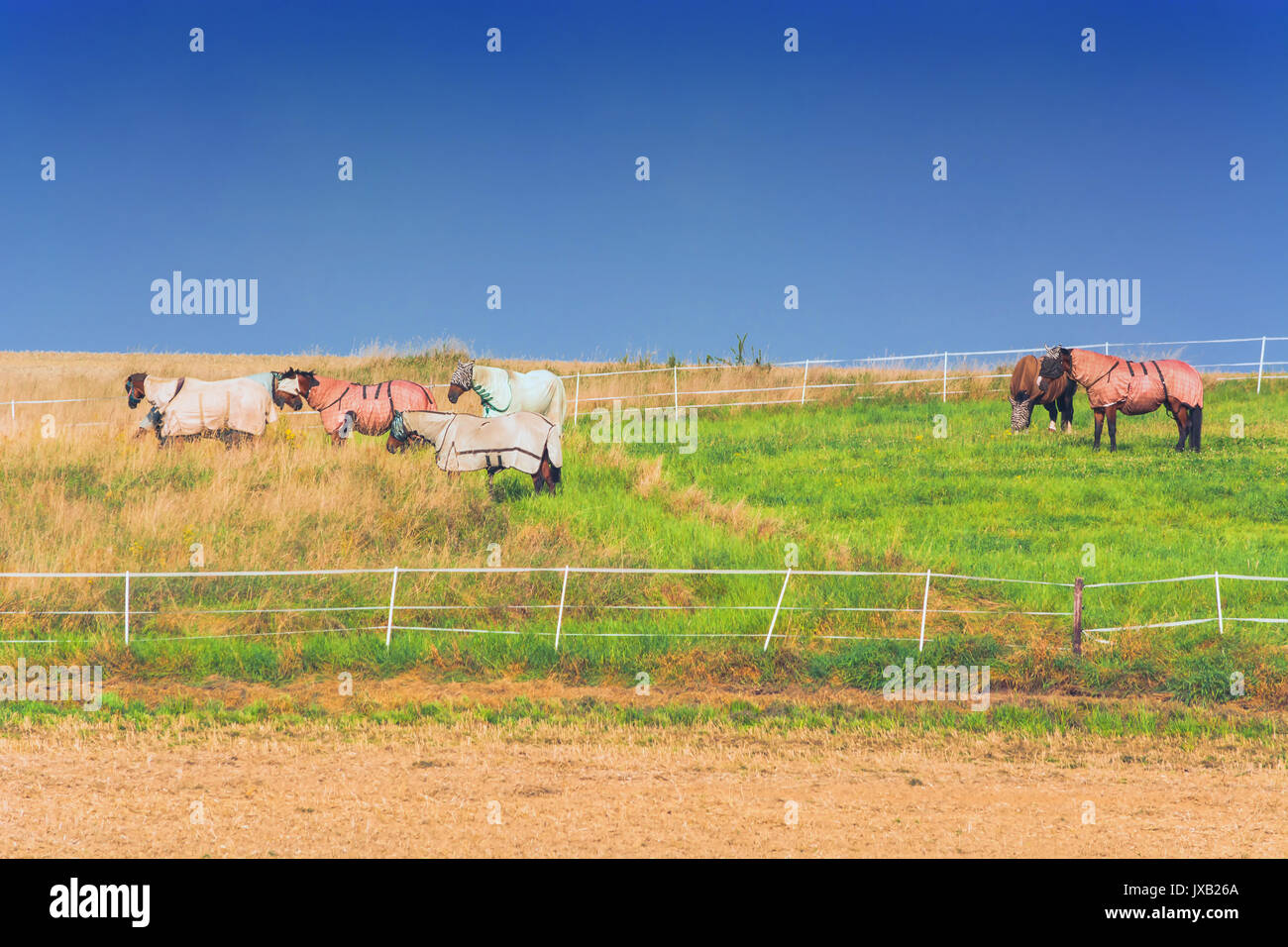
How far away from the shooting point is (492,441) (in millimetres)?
19109

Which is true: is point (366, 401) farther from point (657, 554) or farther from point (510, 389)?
point (657, 554)

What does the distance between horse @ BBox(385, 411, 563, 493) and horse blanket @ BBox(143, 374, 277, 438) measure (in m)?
4.22

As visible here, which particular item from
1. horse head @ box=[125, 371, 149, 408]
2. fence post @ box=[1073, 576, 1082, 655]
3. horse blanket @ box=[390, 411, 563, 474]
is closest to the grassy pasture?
fence post @ box=[1073, 576, 1082, 655]

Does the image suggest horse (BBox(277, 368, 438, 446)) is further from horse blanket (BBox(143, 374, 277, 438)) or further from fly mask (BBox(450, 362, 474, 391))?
fly mask (BBox(450, 362, 474, 391))

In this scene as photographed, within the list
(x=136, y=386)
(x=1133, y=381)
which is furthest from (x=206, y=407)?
(x=1133, y=381)

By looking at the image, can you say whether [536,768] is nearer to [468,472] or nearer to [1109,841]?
[1109,841]

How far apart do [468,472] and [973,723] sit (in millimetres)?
11532

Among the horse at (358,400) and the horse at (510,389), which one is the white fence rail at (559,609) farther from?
the horse at (358,400)

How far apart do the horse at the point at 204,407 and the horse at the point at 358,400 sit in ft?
2.04

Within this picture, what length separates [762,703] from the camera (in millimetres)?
13141

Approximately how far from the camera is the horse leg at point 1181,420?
85.7 ft

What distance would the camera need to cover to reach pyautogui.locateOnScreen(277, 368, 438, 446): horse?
22875 millimetres

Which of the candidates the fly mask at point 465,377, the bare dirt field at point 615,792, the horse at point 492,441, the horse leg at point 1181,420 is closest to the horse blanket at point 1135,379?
the horse leg at point 1181,420

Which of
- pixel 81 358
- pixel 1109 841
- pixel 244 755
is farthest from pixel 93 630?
pixel 81 358
